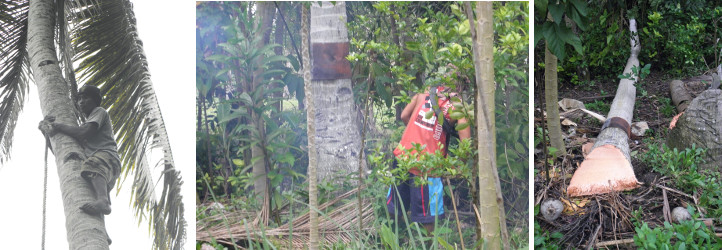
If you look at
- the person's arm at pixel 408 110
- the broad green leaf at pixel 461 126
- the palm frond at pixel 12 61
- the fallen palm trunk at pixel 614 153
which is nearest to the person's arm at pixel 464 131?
the broad green leaf at pixel 461 126

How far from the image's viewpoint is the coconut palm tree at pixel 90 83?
259 centimetres

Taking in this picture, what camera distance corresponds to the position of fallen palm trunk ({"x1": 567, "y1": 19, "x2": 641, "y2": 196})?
287 centimetres

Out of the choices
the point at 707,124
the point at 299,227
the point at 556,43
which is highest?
the point at 556,43

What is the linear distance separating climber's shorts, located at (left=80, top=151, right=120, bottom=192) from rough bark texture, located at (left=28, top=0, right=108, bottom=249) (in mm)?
33

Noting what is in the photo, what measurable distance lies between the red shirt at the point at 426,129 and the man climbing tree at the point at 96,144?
130cm

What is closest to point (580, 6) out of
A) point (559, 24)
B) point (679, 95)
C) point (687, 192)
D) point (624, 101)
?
point (559, 24)

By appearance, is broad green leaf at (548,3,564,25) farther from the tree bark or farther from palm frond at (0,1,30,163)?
palm frond at (0,1,30,163)

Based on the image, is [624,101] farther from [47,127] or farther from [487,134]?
[47,127]

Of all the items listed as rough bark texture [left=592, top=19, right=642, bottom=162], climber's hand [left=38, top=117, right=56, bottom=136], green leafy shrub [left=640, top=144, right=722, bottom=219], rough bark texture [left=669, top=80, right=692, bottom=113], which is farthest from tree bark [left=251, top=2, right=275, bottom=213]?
rough bark texture [left=669, top=80, right=692, bottom=113]

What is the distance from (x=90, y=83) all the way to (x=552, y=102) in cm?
225

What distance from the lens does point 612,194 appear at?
2850 mm

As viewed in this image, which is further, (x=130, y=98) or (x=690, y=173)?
(x=690, y=173)

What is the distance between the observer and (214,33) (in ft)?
7.88

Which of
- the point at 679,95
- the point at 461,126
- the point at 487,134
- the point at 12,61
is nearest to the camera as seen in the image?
the point at 487,134
